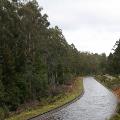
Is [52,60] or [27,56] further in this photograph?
[52,60]

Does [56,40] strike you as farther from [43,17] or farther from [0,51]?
[0,51]

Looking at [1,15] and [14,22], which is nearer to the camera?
[1,15]

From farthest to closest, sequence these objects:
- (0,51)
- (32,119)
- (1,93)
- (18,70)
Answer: (18,70) < (0,51) < (1,93) < (32,119)

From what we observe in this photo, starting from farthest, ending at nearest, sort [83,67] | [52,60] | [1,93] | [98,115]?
[83,67] → [52,60] → [1,93] → [98,115]

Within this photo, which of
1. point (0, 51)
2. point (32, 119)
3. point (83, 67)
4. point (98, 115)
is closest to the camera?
point (32, 119)

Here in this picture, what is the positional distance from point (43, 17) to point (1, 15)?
1520 cm

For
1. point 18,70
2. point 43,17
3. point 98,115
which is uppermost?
point 43,17

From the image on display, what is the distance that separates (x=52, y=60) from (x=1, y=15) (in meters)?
33.7

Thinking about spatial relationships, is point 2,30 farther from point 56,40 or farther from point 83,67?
point 83,67

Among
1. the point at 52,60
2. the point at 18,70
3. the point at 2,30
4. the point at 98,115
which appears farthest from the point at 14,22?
the point at 52,60

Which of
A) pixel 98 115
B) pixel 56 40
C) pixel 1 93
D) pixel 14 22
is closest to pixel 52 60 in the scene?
pixel 56 40

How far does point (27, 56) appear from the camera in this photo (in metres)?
56.5

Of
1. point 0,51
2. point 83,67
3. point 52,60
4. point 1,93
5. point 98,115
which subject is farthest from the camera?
point 83,67

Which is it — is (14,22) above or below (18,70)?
above
